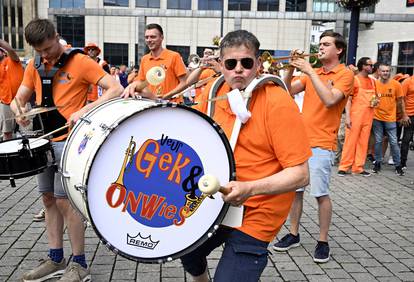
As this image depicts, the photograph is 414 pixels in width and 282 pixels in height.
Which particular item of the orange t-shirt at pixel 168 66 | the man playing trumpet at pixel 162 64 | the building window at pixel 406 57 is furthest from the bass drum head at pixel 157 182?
the building window at pixel 406 57

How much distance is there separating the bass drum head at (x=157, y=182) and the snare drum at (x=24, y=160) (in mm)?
925

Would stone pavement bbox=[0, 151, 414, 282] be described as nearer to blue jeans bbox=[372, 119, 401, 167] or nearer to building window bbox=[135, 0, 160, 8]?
blue jeans bbox=[372, 119, 401, 167]

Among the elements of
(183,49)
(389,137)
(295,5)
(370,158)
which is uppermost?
(295,5)

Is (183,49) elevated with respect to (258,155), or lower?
elevated

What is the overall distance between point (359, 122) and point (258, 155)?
6.25 meters

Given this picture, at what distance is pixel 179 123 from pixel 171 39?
46958mm

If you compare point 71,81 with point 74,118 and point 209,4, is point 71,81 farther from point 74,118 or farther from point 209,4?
point 209,4

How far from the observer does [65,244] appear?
4434 millimetres

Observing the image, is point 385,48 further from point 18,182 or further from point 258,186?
point 258,186

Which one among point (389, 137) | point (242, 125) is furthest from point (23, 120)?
point (389, 137)

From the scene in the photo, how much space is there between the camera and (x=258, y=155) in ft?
7.88

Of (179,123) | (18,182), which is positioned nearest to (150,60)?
(18,182)

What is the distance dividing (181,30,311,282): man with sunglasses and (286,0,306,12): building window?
47.4 m

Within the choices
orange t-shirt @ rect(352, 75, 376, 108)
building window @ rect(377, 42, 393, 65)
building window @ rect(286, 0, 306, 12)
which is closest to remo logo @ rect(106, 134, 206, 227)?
orange t-shirt @ rect(352, 75, 376, 108)
